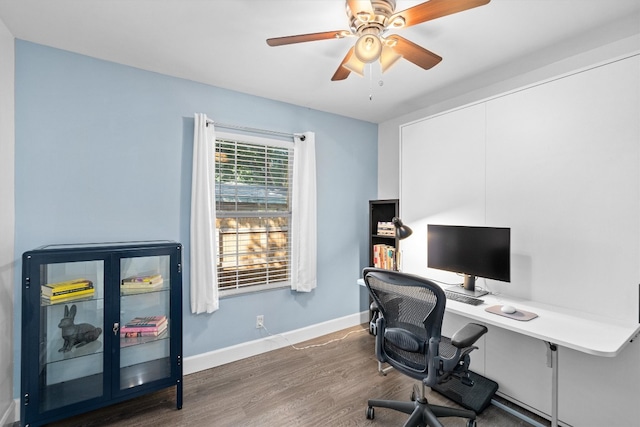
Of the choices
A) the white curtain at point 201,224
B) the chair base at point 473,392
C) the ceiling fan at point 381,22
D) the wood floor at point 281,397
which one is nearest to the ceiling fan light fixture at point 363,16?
the ceiling fan at point 381,22

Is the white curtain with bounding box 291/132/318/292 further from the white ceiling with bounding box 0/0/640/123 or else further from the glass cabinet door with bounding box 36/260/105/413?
the glass cabinet door with bounding box 36/260/105/413

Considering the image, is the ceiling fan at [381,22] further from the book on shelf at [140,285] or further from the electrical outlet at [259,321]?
the electrical outlet at [259,321]

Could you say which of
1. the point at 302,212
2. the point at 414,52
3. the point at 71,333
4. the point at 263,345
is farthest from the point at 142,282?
the point at 414,52

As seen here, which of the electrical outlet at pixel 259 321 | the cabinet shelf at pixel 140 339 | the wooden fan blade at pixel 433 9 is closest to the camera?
the wooden fan blade at pixel 433 9

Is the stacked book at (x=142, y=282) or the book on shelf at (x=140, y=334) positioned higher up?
the stacked book at (x=142, y=282)

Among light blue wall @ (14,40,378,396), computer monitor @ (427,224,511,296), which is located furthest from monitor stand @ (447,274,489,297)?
light blue wall @ (14,40,378,396)

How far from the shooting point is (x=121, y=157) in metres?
2.26

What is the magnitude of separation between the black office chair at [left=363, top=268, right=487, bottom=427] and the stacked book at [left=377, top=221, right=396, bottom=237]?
1.50m

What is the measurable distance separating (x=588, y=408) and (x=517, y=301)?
26.4 inches

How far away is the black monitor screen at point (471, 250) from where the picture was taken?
6.79 ft

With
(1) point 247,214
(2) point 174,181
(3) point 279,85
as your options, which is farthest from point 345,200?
(2) point 174,181

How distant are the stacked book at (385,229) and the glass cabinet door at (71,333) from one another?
2621mm

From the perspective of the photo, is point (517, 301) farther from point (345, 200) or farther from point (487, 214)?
point (345, 200)

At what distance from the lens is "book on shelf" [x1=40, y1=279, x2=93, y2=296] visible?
181cm
